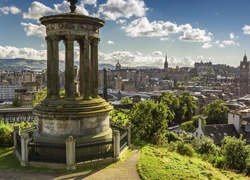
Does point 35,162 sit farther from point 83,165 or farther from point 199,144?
point 199,144

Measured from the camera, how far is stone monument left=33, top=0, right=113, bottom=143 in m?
16.4

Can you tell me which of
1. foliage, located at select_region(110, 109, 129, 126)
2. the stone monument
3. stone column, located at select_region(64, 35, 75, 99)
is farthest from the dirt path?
foliage, located at select_region(110, 109, 129, 126)

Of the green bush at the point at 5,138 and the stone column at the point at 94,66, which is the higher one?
the stone column at the point at 94,66

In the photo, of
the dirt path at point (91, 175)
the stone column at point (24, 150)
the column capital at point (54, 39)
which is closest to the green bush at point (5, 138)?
the stone column at point (24, 150)

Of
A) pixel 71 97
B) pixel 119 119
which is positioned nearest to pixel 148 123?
pixel 71 97

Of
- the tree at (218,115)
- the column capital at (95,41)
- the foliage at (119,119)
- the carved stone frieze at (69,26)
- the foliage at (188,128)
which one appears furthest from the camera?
the tree at (218,115)

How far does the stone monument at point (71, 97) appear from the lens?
16.4 m

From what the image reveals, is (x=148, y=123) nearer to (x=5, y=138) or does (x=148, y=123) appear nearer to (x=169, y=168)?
(x=169, y=168)

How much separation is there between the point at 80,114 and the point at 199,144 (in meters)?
23.6

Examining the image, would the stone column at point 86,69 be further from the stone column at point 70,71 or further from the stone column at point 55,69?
the stone column at point 55,69

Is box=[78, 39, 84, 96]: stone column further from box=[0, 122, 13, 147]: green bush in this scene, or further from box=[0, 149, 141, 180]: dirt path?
box=[0, 122, 13, 147]: green bush

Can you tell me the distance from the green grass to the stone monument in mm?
3111

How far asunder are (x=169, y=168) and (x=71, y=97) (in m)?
7.17

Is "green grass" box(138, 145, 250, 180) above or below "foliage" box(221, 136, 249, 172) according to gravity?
above
